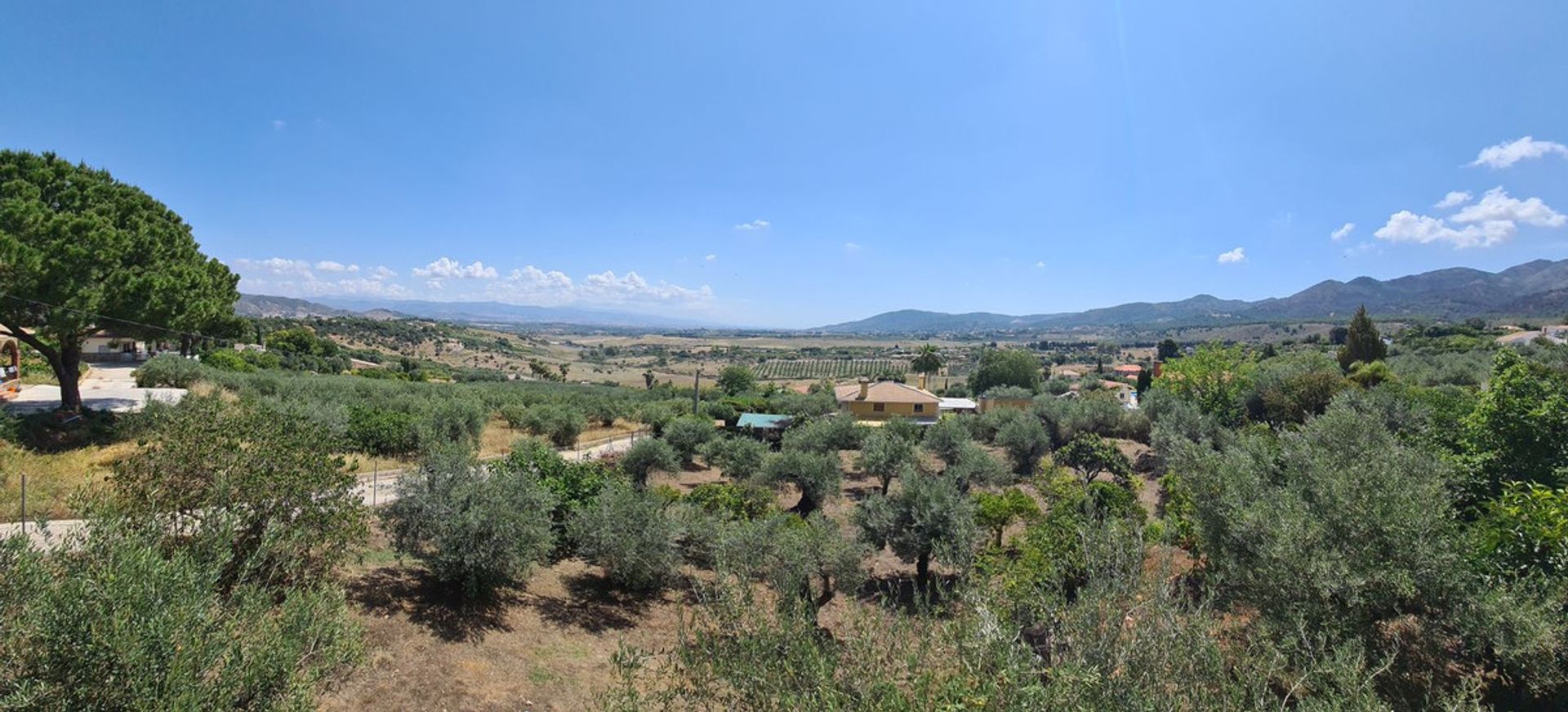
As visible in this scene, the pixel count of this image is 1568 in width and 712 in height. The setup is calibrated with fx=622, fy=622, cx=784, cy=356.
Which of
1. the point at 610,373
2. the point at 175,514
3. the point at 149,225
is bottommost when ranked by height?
the point at 610,373

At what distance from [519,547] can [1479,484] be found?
773 inches

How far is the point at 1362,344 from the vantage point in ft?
160

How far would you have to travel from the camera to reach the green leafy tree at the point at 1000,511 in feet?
55.2

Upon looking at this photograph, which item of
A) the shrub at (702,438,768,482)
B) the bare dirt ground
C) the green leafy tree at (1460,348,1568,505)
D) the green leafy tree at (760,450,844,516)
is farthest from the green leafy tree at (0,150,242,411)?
the green leafy tree at (1460,348,1568,505)

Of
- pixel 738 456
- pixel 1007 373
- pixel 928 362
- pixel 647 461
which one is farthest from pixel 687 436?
pixel 1007 373

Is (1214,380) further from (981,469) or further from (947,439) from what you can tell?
(981,469)

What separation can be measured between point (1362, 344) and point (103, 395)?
248 ft

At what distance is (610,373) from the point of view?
112 metres

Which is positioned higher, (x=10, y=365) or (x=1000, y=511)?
(x=10, y=365)

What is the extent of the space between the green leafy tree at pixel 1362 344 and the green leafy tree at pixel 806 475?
1970 inches

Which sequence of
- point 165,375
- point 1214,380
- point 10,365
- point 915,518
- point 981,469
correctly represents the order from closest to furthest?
point 915,518 → point 981,469 → point 10,365 → point 165,375 → point 1214,380

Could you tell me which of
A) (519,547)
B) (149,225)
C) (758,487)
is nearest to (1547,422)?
(758,487)

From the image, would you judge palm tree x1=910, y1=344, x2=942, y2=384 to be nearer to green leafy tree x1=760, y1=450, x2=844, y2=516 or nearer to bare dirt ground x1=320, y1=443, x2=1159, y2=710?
green leafy tree x1=760, y1=450, x2=844, y2=516

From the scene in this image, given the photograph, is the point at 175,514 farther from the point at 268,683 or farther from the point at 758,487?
the point at 758,487
